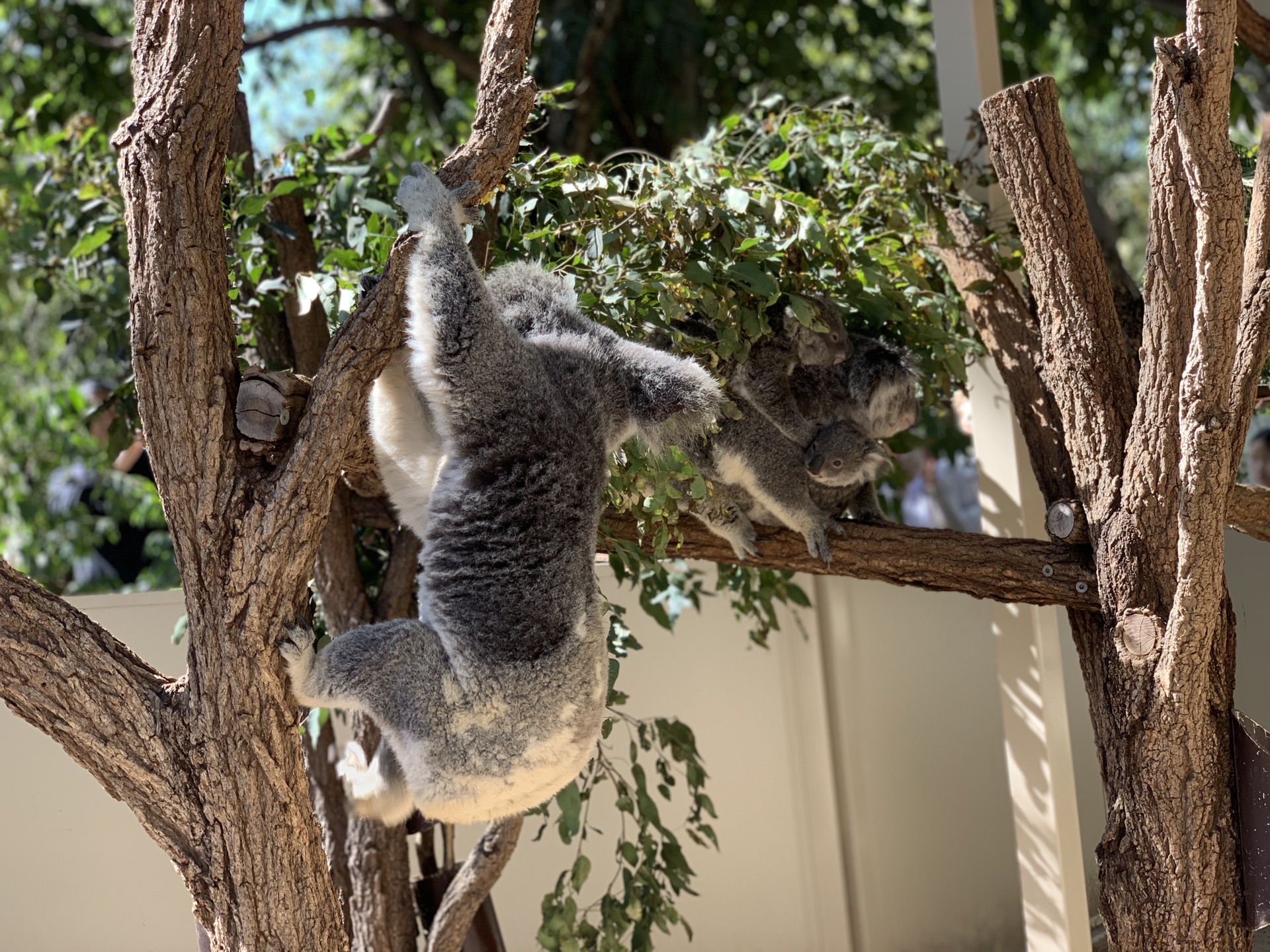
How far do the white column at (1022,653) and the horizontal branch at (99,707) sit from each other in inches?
76.3

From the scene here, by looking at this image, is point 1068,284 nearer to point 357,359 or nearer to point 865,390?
point 865,390

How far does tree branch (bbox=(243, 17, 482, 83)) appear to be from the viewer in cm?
501

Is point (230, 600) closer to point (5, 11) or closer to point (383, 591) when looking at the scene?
point (383, 591)

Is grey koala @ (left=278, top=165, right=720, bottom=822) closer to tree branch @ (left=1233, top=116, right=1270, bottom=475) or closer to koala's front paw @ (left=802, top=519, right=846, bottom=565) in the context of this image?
koala's front paw @ (left=802, top=519, right=846, bottom=565)

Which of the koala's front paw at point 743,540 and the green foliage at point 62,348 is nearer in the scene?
the koala's front paw at point 743,540

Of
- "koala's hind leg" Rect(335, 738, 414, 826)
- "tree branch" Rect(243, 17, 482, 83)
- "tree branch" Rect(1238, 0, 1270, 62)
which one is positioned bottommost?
"koala's hind leg" Rect(335, 738, 414, 826)

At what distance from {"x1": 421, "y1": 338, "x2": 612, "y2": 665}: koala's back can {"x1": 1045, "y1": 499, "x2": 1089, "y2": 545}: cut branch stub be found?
3.56 ft

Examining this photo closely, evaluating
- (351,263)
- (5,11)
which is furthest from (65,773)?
(5,11)

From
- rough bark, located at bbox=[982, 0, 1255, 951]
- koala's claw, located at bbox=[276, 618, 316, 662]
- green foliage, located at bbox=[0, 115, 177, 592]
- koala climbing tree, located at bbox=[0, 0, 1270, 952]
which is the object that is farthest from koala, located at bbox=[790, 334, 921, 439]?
green foliage, located at bbox=[0, 115, 177, 592]

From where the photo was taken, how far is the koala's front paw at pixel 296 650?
162 centimetres

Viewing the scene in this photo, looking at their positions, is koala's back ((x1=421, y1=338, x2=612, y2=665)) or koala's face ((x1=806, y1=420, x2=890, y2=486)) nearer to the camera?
koala's back ((x1=421, y1=338, x2=612, y2=665))

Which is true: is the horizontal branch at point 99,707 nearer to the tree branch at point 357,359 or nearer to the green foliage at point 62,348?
the tree branch at point 357,359

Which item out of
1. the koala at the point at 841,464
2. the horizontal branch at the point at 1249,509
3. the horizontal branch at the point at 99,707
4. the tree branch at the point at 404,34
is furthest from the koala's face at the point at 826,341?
the tree branch at the point at 404,34

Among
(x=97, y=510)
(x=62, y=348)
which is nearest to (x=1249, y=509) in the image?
(x=97, y=510)
